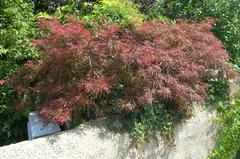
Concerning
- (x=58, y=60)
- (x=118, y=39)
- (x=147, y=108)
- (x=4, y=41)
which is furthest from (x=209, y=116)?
(x=4, y=41)

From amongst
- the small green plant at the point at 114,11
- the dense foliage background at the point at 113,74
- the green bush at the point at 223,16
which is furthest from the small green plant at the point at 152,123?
the green bush at the point at 223,16

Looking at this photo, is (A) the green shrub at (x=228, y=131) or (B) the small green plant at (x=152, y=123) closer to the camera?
(B) the small green plant at (x=152, y=123)

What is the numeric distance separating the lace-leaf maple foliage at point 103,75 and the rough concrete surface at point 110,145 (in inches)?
7.5

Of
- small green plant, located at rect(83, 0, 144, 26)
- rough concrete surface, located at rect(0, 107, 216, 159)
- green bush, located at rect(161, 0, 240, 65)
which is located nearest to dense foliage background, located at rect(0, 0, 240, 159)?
rough concrete surface, located at rect(0, 107, 216, 159)

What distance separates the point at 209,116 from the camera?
525 centimetres

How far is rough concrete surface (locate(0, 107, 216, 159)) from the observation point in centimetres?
410

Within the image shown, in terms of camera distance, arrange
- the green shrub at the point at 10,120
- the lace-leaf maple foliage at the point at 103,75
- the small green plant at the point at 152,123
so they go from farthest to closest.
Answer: the green shrub at the point at 10,120 → the small green plant at the point at 152,123 → the lace-leaf maple foliage at the point at 103,75

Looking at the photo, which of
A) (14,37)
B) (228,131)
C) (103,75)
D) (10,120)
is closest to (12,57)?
(14,37)

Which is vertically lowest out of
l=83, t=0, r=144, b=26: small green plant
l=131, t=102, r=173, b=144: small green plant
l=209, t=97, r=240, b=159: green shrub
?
l=209, t=97, r=240, b=159: green shrub

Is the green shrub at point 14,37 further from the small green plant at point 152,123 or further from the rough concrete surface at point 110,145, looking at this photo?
the small green plant at point 152,123

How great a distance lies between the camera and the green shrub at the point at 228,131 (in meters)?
5.31

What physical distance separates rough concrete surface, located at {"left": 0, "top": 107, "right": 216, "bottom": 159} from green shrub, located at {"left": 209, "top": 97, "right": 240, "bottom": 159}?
0.12 m

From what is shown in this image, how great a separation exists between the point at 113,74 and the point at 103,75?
0.11 meters

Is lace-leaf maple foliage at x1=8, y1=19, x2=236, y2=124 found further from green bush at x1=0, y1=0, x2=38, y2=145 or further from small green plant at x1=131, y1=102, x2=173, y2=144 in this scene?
green bush at x1=0, y1=0, x2=38, y2=145
